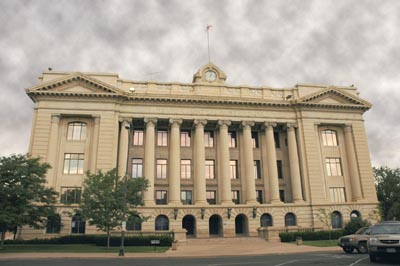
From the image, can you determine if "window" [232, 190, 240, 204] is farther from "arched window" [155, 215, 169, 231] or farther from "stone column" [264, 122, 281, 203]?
"arched window" [155, 215, 169, 231]

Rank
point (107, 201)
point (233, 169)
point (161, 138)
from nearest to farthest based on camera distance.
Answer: point (107, 201), point (161, 138), point (233, 169)

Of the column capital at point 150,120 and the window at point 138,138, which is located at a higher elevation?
the column capital at point 150,120

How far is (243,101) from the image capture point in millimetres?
48688

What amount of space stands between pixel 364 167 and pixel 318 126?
29.5 ft

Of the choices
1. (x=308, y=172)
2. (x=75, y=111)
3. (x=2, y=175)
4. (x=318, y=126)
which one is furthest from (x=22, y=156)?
(x=318, y=126)

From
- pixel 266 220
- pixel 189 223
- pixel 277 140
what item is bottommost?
pixel 189 223

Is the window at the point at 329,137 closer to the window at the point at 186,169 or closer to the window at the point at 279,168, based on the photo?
the window at the point at 279,168

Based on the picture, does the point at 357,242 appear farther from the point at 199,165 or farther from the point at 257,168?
the point at 257,168

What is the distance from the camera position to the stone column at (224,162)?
45.5 m

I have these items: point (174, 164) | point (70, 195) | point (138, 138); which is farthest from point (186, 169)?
point (70, 195)

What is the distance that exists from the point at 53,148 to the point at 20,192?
14.8 m

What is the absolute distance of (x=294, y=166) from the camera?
159ft

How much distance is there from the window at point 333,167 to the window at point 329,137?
2.61 m

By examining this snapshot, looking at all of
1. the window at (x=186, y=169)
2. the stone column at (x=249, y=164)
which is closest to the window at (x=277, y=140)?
the stone column at (x=249, y=164)
